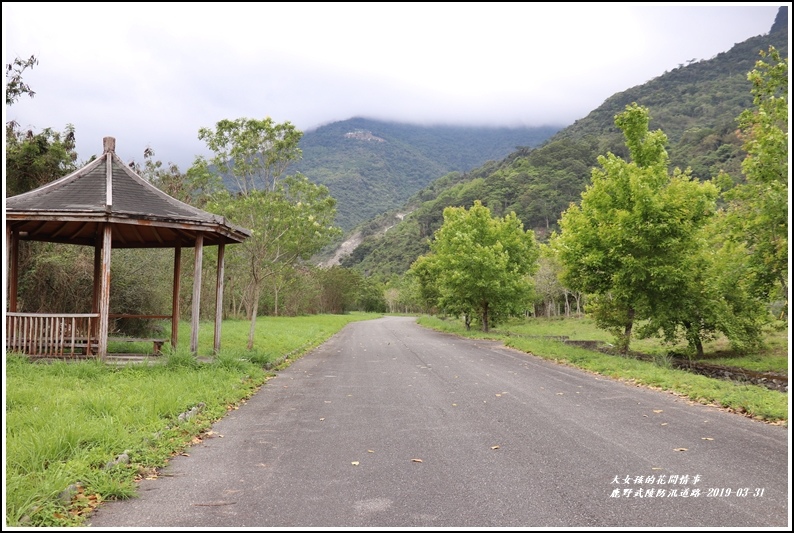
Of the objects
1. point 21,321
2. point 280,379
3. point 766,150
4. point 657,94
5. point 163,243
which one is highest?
point 657,94

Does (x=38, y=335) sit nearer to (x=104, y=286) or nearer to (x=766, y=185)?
(x=104, y=286)

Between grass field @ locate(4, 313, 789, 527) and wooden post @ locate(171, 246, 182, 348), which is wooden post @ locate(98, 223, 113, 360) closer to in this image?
grass field @ locate(4, 313, 789, 527)

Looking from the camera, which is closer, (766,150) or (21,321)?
(21,321)

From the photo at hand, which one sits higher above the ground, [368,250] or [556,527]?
[368,250]

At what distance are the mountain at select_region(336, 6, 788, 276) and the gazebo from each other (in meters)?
57.9

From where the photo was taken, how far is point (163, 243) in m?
15.2

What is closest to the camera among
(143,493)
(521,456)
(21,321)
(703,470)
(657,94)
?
(143,493)

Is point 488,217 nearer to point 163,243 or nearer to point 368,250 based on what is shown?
point 163,243

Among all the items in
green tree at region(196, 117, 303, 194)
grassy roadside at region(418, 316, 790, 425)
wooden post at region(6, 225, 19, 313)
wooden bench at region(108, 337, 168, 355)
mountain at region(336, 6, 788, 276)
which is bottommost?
grassy roadside at region(418, 316, 790, 425)

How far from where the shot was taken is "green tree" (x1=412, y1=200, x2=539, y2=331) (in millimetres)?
29109

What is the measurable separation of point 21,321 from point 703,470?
1264 centimetres

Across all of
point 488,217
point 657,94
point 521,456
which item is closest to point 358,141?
point 657,94

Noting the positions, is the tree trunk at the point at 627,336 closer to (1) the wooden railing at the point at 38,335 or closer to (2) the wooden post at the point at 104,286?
(2) the wooden post at the point at 104,286

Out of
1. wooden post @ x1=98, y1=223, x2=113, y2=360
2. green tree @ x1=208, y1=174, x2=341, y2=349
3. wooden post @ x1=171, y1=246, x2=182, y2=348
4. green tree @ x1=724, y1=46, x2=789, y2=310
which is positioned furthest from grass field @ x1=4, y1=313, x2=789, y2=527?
green tree @ x1=208, y1=174, x2=341, y2=349
